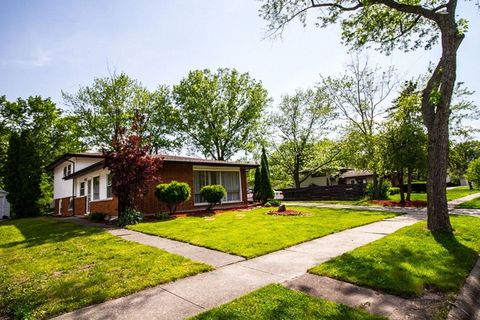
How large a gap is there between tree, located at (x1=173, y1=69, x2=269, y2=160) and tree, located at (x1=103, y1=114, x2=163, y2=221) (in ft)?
64.7

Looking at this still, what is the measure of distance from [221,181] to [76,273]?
14239 mm

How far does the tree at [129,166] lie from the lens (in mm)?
12164

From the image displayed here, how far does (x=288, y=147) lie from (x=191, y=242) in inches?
1027

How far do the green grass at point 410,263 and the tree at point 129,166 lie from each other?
972cm

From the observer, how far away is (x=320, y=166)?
31.0 meters

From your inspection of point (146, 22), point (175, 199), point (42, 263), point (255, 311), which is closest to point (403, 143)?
point (175, 199)

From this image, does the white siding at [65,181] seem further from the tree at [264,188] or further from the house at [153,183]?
the tree at [264,188]

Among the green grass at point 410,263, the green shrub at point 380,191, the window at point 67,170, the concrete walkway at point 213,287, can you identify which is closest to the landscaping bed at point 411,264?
the green grass at point 410,263

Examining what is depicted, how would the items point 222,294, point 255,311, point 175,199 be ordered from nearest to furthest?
point 255,311, point 222,294, point 175,199

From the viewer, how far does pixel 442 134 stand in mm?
7441

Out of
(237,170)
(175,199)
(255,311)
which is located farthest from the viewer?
(237,170)

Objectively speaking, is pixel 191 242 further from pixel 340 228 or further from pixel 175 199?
pixel 175 199

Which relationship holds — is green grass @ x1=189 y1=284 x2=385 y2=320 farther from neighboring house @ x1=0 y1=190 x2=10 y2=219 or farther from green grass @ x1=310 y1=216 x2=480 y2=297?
neighboring house @ x1=0 y1=190 x2=10 y2=219

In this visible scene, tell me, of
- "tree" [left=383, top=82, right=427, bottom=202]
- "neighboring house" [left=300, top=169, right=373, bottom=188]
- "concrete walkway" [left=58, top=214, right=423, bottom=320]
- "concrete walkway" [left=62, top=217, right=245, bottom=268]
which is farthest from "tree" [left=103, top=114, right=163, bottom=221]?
"neighboring house" [left=300, top=169, right=373, bottom=188]
